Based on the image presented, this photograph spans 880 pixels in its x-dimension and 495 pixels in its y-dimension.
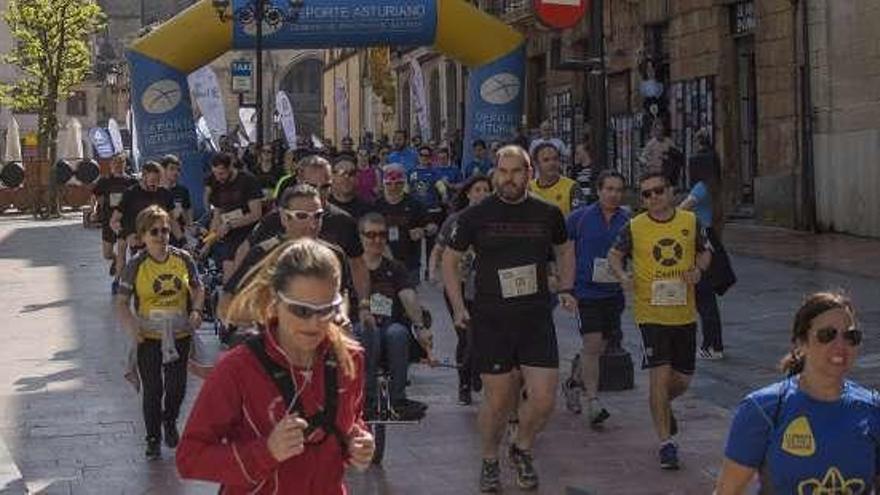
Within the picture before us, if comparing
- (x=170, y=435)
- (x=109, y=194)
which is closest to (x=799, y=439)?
(x=170, y=435)

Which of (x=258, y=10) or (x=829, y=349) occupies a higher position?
(x=258, y=10)

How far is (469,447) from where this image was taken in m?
9.97

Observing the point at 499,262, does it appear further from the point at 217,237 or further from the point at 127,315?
the point at 217,237

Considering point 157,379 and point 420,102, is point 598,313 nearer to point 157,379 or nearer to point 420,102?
point 157,379

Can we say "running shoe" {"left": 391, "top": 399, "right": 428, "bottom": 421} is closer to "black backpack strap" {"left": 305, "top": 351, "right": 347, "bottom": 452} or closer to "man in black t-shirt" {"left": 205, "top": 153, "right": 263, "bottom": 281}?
"black backpack strap" {"left": 305, "top": 351, "right": 347, "bottom": 452}

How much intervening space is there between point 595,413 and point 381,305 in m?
1.58

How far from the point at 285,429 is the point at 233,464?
0.61 feet

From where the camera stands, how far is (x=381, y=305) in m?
9.84

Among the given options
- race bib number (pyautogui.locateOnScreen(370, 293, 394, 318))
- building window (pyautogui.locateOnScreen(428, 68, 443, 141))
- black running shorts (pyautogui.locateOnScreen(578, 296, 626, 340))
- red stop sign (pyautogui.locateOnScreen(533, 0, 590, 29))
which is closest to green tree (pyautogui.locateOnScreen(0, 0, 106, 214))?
building window (pyautogui.locateOnScreen(428, 68, 443, 141))

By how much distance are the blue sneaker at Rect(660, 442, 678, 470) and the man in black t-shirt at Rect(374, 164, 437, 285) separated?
4102 mm

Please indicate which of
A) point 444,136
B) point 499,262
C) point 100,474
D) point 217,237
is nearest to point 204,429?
point 499,262

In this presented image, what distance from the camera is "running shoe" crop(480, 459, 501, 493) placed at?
8609 millimetres

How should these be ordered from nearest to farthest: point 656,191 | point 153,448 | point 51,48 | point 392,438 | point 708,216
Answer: point 656,191, point 153,448, point 392,438, point 708,216, point 51,48

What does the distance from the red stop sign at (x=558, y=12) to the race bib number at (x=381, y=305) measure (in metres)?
5.75
